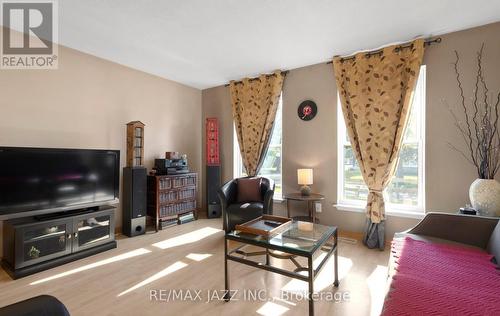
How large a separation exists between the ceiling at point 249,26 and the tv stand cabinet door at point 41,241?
2067mm

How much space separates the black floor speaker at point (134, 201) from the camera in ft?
10.5

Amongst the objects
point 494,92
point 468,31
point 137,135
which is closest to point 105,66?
point 137,135

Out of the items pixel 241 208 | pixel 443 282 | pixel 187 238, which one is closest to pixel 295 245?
pixel 443 282

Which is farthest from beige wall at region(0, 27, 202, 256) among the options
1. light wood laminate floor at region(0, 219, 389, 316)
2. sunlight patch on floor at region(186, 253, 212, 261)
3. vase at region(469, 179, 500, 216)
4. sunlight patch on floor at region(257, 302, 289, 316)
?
vase at region(469, 179, 500, 216)

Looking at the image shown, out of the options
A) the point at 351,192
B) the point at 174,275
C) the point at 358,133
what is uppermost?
the point at 358,133

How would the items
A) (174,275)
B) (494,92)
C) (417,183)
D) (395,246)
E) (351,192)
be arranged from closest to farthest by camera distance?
1. (395,246)
2. (174,275)
3. (494,92)
4. (417,183)
5. (351,192)

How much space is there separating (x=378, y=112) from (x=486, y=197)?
1.32 meters

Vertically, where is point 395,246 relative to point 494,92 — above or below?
below

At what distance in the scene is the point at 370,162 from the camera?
290 centimetres

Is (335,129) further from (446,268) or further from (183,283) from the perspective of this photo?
(183,283)

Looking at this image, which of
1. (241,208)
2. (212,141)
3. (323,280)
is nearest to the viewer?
(323,280)

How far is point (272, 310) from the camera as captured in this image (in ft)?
5.56

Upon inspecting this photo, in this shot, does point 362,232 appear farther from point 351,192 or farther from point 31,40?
point 31,40

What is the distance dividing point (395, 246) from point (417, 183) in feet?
4.77
